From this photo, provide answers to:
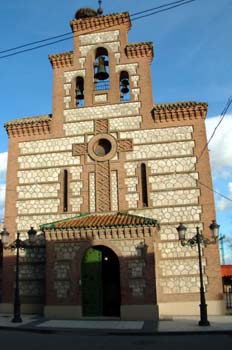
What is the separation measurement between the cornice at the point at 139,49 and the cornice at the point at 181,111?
3.70 metres

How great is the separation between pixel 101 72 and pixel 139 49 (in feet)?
8.46

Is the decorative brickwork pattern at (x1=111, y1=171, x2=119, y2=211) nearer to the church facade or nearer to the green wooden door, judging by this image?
the church facade

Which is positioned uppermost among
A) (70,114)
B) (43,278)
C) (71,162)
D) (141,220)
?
(70,114)

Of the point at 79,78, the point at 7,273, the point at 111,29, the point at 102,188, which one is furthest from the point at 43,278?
the point at 111,29

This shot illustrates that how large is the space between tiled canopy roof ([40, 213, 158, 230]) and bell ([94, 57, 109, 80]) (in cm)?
862

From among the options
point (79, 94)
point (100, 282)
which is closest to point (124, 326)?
point (100, 282)

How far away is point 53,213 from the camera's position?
19500mm

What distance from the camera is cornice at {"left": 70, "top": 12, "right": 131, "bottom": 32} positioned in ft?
72.4

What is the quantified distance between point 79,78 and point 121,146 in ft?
17.9

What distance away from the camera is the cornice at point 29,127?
69.1 feet

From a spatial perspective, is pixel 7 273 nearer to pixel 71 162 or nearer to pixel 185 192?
pixel 71 162

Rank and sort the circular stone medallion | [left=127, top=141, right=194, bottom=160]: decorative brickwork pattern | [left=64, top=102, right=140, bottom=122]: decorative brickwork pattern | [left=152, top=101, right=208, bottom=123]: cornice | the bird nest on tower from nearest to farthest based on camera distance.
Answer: [left=127, top=141, right=194, bottom=160]: decorative brickwork pattern → [left=152, top=101, right=208, bottom=123]: cornice → the circular stone medallion → [left=64, top=102, right=140, bottom=122]: decorative brickwork pattern → the bird nest on tower

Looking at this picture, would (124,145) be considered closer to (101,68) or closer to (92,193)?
(92,193)

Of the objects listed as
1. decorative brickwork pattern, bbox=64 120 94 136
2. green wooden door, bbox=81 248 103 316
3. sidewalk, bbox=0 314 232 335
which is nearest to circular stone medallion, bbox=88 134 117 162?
decorative brickwork pattern, bbox=64 120 94 136
